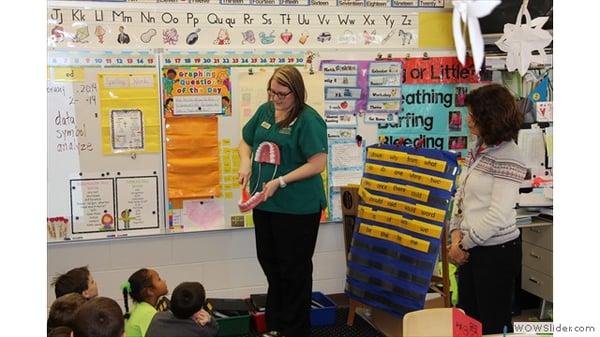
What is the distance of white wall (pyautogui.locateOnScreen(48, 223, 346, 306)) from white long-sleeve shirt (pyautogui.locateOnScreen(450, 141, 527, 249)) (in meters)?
1.36

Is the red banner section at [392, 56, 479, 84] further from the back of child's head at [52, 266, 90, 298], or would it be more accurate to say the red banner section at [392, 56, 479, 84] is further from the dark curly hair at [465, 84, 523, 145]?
the back of child's head at [52, 266, 90, 298]

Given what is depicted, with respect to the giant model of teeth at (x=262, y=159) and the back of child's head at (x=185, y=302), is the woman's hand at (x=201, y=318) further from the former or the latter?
the giant model of teeth at (x=262, y=159)

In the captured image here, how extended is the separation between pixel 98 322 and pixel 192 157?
5.44ft

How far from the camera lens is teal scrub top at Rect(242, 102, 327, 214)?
2.88 m

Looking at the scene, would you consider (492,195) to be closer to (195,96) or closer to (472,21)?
(472,21)

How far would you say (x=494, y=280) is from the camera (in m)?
→ 2.45

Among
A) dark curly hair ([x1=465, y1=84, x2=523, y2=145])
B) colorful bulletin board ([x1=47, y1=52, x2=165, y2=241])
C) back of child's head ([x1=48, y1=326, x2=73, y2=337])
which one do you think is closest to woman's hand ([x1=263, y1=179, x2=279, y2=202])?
colorful bulletin board ([x1=47, y1=52, x2=165, y2=241])

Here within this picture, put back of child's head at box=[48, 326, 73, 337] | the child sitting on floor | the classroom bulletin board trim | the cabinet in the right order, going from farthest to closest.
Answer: the cabinet < the classroom bulletin board trim < the child sitting on floor < back of child's head at box=[48, 326, 73, 337]

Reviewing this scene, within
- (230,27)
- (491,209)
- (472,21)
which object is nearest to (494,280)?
(491,209)

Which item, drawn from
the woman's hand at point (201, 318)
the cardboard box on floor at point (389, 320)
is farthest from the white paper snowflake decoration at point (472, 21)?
the cardboard box on floor at point (389, 320)

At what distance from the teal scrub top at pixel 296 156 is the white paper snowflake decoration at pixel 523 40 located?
1.41m

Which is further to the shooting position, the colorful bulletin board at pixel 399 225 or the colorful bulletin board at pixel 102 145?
the colorful bulletin board at pixel 102 145

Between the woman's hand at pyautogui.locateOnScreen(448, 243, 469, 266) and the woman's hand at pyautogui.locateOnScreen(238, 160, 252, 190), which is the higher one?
the woman's hand at pyautogui.locateOnScreen(238, 160, 252, 190)

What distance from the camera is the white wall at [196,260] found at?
3357 millimetres
